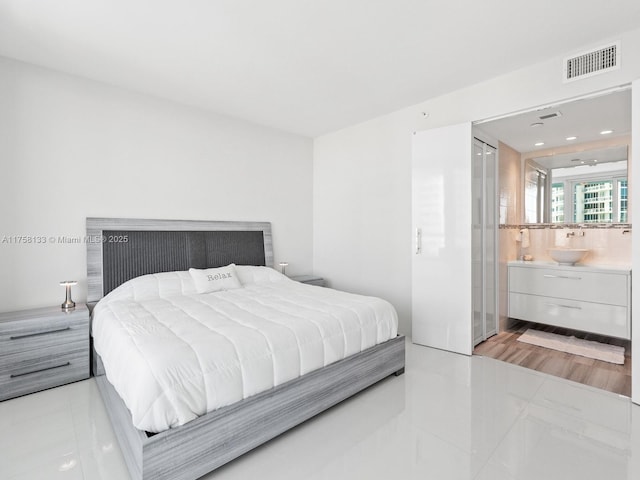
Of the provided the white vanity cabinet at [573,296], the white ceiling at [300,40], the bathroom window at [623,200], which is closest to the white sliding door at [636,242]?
the white ceiling at [300,40]

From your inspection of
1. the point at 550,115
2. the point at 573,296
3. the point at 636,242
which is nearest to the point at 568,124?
the point at 550,115

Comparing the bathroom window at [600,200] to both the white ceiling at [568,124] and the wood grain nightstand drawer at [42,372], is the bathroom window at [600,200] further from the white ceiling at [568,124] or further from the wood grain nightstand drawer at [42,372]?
the wood grain nightstand drawer at [42,372]

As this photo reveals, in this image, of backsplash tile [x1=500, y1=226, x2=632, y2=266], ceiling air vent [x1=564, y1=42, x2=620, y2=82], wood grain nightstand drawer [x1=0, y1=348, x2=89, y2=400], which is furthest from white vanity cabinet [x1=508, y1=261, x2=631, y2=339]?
wood grain nightstand drawer [x1=0, y1=348, x2=89, y2=400]

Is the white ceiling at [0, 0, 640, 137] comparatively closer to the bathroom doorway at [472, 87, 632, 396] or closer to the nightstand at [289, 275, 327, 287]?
the bathroom doorway at [472, 87, 632, 396]

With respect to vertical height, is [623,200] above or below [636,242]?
above

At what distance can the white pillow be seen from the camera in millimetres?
3211

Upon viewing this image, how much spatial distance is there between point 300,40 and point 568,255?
370 centimetres

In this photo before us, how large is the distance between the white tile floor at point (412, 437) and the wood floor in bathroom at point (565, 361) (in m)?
0.21

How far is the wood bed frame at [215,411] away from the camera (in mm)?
1536

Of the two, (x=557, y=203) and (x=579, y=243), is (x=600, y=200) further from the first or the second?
(x=579, y=243)

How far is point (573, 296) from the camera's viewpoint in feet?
12.2

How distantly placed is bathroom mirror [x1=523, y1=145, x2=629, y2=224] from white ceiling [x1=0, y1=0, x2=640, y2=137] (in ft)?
6.36

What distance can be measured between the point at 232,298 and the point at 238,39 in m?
2.08

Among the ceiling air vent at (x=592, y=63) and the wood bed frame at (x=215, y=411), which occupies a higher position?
the ceiling air vent at (x=592, y=63)
